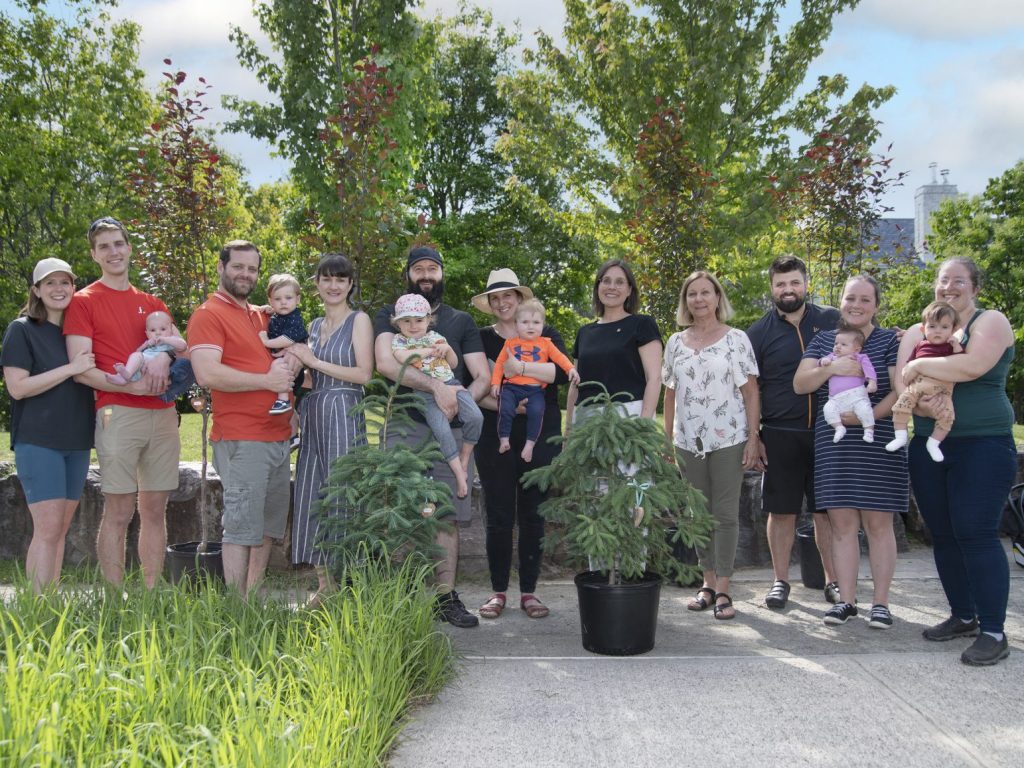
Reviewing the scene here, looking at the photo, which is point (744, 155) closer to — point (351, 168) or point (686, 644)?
point (351, 168)

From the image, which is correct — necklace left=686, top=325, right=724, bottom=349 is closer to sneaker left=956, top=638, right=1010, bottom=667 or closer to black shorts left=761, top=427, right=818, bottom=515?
black shorts left=761, top=427, right=818, bottom=515

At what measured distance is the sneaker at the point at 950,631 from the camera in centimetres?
457

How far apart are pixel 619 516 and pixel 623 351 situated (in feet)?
3.66

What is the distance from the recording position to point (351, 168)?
20.8 feet

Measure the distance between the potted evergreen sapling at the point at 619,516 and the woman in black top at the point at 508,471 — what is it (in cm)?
45

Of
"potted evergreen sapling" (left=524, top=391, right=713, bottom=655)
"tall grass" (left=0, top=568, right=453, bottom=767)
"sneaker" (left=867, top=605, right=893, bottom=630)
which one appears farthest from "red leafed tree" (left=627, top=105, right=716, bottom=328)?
"tall grass" (left=0, top=568, right=453, bottom=767)

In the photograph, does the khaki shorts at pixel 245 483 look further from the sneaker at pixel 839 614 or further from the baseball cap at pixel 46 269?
the sneaker at pixel 839 614

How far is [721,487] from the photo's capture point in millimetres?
5184

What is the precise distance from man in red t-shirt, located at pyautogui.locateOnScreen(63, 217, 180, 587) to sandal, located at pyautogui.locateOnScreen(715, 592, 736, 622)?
3.22 m

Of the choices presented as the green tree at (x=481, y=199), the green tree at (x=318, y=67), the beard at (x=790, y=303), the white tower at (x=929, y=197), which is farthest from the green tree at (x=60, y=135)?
the white tower at (x=929, y=197)

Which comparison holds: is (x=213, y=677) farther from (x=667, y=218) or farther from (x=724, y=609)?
(x=667, y=218)

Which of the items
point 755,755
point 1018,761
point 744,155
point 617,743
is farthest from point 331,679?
point 744,155

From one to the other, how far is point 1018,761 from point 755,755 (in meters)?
0.93

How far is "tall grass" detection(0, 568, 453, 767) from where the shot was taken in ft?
8.30
